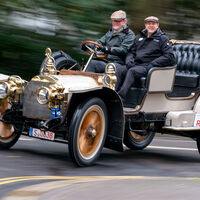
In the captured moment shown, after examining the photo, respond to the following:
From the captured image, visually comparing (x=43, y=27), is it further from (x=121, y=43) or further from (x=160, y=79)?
(x=160, y=79)

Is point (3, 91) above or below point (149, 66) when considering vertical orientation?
below

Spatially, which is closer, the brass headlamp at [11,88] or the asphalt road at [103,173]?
the asphalt road at [103,173]

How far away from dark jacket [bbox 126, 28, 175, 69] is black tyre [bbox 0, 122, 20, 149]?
1932 millimetres

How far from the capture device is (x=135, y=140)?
33.9ft

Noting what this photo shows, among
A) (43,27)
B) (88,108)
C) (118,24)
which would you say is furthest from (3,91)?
(43,27)

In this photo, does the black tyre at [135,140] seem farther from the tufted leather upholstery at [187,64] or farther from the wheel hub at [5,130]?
the wheel hub at [5,130]

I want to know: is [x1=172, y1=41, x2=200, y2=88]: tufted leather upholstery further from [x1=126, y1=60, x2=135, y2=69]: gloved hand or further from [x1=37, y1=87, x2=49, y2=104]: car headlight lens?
[x1=37, y1=87, x2=49, y2=104]: car headlight lens


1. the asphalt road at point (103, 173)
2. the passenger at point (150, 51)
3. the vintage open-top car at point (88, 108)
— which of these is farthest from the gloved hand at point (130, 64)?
the asphalt road at point (103, 173)

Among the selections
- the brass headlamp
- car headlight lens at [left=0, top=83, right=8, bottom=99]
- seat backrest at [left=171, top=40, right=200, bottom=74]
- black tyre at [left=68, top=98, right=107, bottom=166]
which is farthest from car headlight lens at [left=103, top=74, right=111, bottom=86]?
seat backrest at [left=171, top=40, right=200, bottom=74]

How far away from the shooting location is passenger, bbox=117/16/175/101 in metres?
8.96

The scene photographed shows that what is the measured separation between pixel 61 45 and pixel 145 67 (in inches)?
174

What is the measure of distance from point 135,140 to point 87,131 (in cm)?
250

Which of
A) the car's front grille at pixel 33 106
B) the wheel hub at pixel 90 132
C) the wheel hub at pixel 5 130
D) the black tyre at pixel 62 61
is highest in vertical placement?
the black tyre at pixel 62 61

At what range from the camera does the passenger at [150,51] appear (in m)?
8.96
